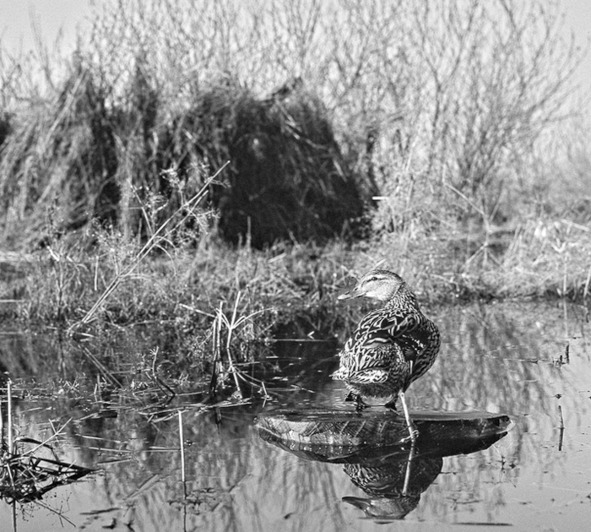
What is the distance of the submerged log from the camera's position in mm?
5133

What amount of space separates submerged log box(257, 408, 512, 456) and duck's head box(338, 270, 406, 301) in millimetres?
1672

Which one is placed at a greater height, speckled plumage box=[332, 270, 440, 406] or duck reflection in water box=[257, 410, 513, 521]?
speckled plumage box=[332, 270, 440, 406]

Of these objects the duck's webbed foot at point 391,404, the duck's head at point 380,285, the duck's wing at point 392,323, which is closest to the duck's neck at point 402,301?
the duck's head at point 380,285

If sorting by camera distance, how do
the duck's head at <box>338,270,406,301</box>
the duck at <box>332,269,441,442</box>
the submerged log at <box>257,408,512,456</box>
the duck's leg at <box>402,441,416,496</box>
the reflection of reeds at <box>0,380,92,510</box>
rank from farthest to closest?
1. the duck's head at <box>338,270,406,301</box>
2. the duck at <box>332,269,441,442</box>
3. the submerged log at <box>257,408,512,456</box>
4. the duck's leg at <box>402,441,416,496</box>
5. the reflection of reeds at <box>0,380,92,510</box>

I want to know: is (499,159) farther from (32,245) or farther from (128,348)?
(128,348)

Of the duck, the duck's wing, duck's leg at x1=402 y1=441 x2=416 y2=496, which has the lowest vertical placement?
duck's leg at x1=402 y1=441 x2=416 y2=496

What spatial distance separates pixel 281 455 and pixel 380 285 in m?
2.30

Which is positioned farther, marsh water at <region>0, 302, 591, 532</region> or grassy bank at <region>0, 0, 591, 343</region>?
grassy bank at <region>0, 0, 591, 343</region>

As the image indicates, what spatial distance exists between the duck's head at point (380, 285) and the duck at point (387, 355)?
0.55 meters

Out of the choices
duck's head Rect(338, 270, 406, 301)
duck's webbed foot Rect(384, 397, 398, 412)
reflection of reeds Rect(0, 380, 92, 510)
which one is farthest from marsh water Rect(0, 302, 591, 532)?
duck's head Rect(338, 270, 406, 301)

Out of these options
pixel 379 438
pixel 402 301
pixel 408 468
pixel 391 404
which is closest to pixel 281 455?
pixel 379 438

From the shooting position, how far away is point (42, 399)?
6.29 meters

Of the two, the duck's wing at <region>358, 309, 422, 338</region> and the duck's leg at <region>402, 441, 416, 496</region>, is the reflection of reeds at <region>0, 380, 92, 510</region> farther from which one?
the duck's wing at <region>358, 309, 422, 338</region>

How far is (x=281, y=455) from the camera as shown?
16.4 feet
